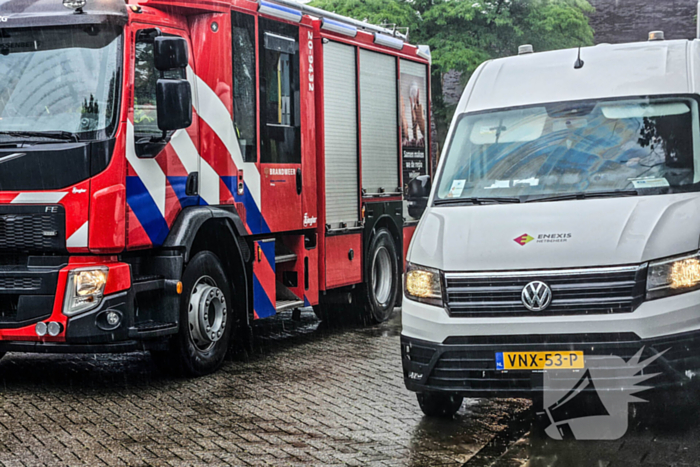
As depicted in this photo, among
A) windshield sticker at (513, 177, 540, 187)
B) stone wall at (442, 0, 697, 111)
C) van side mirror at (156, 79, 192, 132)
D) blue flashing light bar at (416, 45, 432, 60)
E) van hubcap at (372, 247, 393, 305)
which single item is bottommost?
van hubcap at (372, 247, 393, 305)

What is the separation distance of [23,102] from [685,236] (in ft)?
16.3

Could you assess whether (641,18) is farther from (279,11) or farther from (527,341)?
(527,341)

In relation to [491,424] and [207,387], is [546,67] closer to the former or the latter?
[491,424]

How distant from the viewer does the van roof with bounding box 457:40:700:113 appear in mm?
6953

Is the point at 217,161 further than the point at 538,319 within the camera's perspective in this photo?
Yes

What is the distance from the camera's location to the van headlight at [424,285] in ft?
20.4

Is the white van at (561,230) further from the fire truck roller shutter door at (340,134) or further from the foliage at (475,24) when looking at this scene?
the foliage at (475,24)

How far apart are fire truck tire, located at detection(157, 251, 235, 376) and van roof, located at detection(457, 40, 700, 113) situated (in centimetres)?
259

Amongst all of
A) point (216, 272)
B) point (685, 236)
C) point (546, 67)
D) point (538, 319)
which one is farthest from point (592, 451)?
point (216, 272)

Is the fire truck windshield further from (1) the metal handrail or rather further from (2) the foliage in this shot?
(2) the foliage

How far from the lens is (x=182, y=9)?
8516 mm

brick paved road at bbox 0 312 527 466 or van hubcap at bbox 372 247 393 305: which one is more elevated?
van hubcap at bbox 372 247 393 305

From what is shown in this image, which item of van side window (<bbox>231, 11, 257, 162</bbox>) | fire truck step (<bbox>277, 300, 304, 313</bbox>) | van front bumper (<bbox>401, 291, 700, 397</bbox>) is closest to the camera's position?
van front bumper (<bbox>401, 291, 700, 397</bbox>)

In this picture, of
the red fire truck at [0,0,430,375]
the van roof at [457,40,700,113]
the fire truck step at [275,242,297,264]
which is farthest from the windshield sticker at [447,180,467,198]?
the fire truck step at [275,242,297,264]
